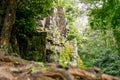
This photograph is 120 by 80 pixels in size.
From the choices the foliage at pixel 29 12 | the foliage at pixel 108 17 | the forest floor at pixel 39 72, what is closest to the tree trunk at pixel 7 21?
the foliage at pixel 29 12

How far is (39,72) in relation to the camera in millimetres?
6227

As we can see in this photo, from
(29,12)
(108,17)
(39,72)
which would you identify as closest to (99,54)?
(29,12)

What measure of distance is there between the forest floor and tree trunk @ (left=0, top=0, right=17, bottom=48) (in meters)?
4.86

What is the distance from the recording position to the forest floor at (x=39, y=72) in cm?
590

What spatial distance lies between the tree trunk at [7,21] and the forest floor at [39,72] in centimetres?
486

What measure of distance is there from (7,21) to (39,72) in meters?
6.47

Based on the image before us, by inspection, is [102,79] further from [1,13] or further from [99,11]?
[1,13]

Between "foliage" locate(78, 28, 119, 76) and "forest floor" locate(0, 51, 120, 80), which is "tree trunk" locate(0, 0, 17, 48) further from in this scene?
"foliage" locate(78, 28, 119, 76)

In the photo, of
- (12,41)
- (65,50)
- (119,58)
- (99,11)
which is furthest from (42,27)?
(119,58)

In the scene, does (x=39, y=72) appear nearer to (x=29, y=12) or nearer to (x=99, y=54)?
(x=29, y=12)

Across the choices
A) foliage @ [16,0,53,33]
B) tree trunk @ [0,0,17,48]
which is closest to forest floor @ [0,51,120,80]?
tree trunk @ [0,0,17,48]

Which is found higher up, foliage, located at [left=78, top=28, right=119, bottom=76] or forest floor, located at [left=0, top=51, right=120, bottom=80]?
forest floor, located at [left=0, top=51, right=120, bottom=80]

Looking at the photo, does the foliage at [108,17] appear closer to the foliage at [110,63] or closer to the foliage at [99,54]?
the foliage at [99,54]

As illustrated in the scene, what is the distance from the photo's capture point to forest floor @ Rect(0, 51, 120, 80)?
19.3 ft
